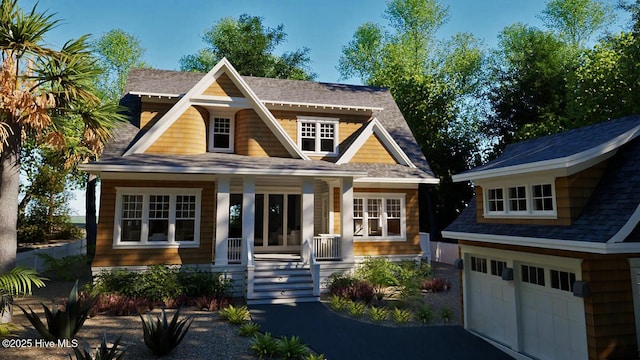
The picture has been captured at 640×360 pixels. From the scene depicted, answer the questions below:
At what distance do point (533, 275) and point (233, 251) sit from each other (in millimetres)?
9495

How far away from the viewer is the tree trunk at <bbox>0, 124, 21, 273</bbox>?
9047mm

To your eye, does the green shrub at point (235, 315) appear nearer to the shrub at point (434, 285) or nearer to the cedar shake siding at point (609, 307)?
the shrub at point (434, 285)

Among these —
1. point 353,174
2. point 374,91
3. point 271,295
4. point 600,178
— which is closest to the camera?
point 600,178

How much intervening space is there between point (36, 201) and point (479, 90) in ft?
116

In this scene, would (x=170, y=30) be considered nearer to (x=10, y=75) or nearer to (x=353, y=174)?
(x=10, y=75)

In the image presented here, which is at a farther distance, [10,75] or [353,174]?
[353,174]

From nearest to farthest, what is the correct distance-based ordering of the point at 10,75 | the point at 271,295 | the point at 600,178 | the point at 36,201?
the point at 600,178 → the point at 10,75 → the point at 271,295 → the point at 36,201

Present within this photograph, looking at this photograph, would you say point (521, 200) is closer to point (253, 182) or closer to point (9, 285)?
point (253, 182)

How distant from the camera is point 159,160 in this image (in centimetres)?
1293

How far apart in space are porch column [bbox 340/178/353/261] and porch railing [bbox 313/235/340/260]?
0.27 metres

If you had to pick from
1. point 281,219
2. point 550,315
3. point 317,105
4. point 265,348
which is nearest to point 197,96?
point 317,105

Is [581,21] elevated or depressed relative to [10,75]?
elevated

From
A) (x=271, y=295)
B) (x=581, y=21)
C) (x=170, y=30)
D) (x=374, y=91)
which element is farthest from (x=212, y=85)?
(x=581, y=21)

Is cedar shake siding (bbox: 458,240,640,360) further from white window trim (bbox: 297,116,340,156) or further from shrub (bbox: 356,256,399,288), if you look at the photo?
white window trim (bbox: 297,116,340,156)
